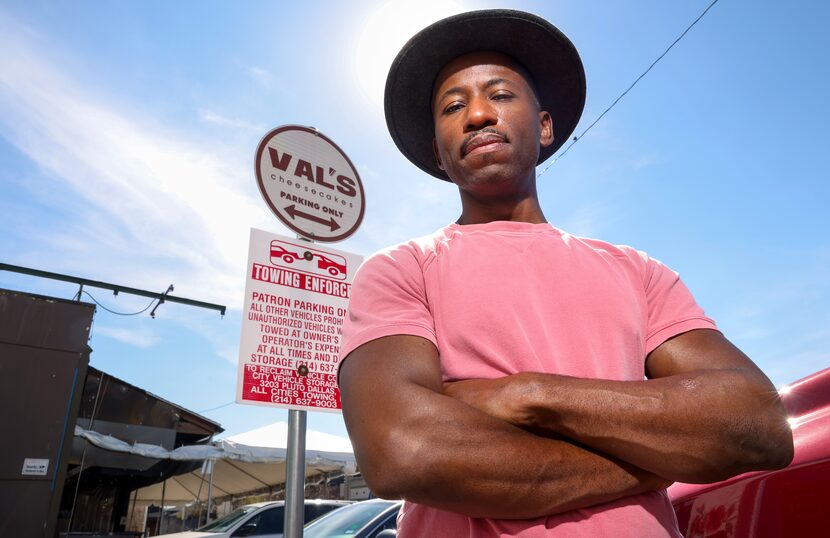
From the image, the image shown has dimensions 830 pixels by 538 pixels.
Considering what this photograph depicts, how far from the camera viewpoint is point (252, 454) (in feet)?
38.3

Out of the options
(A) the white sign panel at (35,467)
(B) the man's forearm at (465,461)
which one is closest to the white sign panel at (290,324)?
(B) the man's forearm at (465,461)

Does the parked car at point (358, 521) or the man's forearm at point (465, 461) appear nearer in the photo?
the man's forearm at point (465, 461)

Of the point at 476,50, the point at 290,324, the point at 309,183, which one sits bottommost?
the point at 290,324

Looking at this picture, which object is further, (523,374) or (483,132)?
(483,132)

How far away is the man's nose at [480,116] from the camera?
5.03 ft

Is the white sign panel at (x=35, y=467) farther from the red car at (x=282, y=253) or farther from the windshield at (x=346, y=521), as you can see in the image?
the red car at (x=282, y=253)

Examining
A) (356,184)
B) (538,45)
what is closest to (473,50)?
(538,45)

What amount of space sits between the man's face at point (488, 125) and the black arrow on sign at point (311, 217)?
1768mm

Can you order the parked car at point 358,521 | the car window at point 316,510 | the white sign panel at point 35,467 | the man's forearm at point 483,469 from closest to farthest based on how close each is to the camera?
the man's forearm at point 483,469, the parked car at point 358,521, the white sign panel at point 35,467, the car window at point 316,510

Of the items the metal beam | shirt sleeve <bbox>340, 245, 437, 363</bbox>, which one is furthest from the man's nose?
the metal beam

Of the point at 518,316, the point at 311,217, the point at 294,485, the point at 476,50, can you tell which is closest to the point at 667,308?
the point at 518,316

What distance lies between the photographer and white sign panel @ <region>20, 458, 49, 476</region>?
6.91 meters

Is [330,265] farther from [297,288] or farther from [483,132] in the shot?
[483,132]

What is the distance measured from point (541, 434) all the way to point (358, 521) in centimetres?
553
